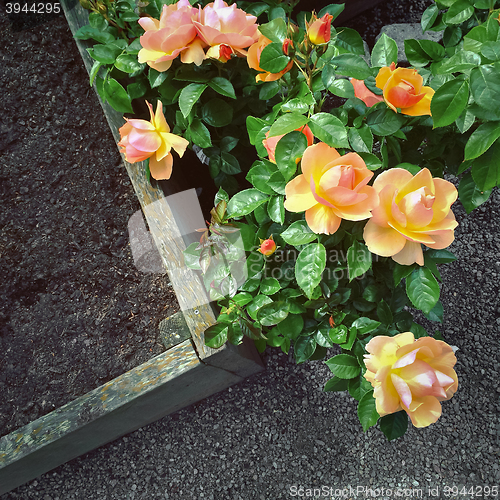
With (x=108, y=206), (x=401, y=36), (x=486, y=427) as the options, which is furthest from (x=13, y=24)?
(x=486, y=427)

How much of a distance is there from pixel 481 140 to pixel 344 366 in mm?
503

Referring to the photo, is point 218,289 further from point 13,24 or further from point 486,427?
point 13,24

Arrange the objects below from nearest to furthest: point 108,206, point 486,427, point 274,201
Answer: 1. point 274,201
2. point 486,427
3. point 108,206

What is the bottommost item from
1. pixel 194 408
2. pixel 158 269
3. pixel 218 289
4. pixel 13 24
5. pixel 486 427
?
pixel 486 427

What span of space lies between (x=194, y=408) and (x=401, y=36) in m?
1.81

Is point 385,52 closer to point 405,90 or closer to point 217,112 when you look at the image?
point 405,90

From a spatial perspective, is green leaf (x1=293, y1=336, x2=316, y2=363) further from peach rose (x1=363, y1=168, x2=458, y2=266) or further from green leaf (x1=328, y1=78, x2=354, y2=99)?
green leaf (x1=328, y1=78, x2=354, y2=99)

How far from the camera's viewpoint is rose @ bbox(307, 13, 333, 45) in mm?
601

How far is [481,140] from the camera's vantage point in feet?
2.00

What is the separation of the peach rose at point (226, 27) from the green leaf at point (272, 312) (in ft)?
1.81

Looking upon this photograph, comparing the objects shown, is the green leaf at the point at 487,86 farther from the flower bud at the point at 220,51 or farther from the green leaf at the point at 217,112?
the green leaf at the point at 217,112

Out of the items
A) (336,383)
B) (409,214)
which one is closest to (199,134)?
(409,214)

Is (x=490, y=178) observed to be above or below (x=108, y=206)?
above

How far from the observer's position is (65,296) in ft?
4.70
